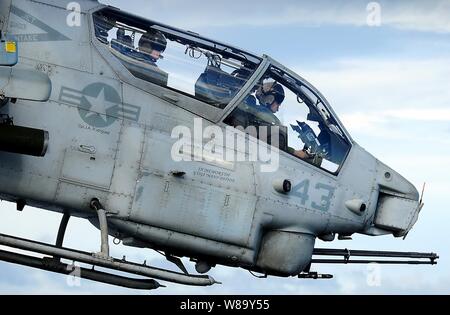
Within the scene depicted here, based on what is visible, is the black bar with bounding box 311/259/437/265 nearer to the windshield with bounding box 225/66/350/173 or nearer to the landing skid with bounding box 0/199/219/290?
the windshield with bounding box 225/66/350/173

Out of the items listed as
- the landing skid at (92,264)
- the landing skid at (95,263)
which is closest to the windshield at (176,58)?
the landing skid at (95,263)

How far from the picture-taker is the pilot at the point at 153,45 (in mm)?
15523

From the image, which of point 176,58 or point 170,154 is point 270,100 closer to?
point 176,58

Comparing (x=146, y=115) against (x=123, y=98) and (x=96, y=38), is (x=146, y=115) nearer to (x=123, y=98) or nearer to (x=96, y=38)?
(x=123, y=98)

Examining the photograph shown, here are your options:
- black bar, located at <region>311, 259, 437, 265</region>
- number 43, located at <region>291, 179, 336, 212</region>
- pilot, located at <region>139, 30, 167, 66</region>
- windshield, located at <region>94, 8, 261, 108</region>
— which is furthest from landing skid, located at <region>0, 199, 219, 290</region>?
black bar, located at <region>311, 259, 437, 265</region>

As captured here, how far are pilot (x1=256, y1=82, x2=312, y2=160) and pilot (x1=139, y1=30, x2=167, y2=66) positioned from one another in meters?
1.79

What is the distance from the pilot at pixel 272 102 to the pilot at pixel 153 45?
1.79m

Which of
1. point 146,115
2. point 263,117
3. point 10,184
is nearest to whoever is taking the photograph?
point 10,184

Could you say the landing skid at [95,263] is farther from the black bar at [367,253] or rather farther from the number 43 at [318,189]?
the black bar at [367,253]

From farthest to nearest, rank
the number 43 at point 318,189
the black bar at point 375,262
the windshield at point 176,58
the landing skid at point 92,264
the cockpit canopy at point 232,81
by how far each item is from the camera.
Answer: the black bar at point 375,262 < the number 43 at point 318,189 < the cockpit canopy at point 232,81 < the windshield at point 176,58 < the landing skid at point 92,264
